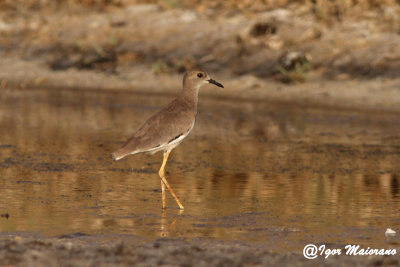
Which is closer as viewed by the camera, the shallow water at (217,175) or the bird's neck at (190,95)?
the shallow water at (217,175)

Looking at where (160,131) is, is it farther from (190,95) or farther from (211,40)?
(211,40)

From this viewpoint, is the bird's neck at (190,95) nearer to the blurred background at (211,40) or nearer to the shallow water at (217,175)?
the shallow water at (217,175)

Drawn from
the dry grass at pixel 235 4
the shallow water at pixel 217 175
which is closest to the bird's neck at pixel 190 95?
the shallow water at pixel 217 175

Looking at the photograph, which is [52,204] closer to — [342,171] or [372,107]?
[342,171]

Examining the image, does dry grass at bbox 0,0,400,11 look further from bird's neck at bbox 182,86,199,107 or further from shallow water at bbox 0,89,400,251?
bird's neck at bbox 182,86,199,107

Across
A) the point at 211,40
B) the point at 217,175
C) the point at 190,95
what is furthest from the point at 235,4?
the point at 190,95

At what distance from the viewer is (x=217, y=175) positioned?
10227 mm

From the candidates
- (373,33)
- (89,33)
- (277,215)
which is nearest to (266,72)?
(373,33)

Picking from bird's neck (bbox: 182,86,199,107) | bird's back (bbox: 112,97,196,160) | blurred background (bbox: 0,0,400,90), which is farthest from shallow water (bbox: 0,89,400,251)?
blurred background (bbox: 0,0,400,90)

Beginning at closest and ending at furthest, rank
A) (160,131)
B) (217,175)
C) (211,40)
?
(160,131)
(217,175)
(211,40)

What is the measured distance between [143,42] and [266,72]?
365 centimetres

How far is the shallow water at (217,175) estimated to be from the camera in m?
7.51

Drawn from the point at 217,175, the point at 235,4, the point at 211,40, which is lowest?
the point at 211,40

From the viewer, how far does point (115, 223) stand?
755cm
